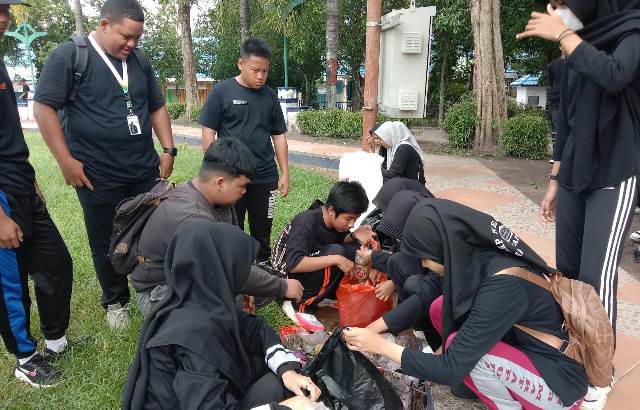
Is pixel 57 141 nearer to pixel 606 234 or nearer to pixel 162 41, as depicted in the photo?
pixel 606 234

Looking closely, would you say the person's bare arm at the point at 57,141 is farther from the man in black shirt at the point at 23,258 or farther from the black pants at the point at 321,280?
the black pants at the point at 321,280

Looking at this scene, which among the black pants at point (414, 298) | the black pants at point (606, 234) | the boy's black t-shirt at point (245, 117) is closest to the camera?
the black pants at point (606, 234)

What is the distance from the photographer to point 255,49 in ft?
11.3

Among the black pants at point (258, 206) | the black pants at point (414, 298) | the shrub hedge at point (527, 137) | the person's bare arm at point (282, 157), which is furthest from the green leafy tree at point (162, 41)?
the black pants at point (414, 298)

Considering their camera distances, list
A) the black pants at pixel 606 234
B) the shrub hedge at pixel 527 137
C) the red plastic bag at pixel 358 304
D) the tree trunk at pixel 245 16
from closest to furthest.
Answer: the black pants at pixel 606 234
the red plastic bag at pixel 358 304
the shrub hedge at pixel 527 137
the tree trunk at pixel 245 16

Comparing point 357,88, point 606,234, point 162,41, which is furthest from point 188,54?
point 606,234

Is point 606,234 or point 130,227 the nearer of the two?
point 606,234

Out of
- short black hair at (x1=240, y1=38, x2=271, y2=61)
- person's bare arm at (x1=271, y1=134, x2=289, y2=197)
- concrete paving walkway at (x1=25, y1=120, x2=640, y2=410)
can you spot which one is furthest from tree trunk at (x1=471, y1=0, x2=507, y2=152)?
short black hair at (x1=240, y1=38, x2=271, y2=61)

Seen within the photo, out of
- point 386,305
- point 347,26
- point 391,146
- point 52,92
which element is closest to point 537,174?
point 391,146

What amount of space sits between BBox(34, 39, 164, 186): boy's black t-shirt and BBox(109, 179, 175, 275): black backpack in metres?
0.52

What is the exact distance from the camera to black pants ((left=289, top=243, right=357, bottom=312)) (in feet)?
10.3

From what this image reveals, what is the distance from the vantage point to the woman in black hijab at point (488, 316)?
71.1 inches

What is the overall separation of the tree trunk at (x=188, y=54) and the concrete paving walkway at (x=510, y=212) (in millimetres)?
7535

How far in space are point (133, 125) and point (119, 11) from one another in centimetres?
63
